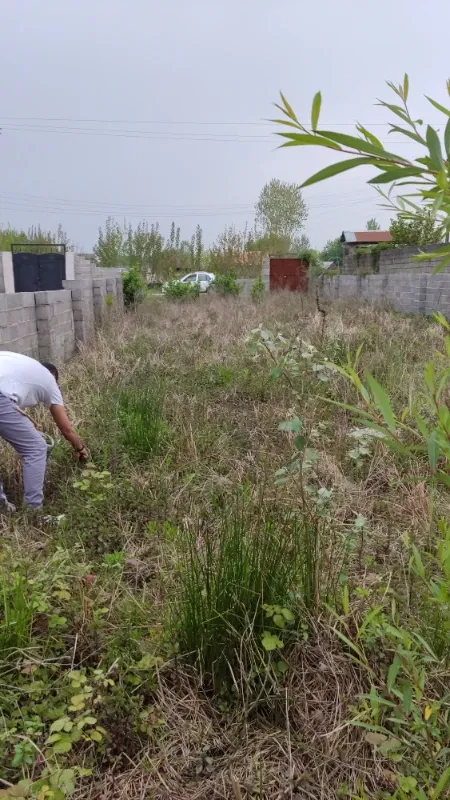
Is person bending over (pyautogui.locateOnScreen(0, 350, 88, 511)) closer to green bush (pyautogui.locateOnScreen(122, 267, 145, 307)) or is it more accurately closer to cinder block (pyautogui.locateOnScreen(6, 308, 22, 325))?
cinder block (pyautogui.locateOnScreen(6, 308, 22, 325))

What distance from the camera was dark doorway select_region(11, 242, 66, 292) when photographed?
36.1 feet

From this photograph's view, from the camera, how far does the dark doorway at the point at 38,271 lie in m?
11.0

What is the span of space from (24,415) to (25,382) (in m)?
0.23

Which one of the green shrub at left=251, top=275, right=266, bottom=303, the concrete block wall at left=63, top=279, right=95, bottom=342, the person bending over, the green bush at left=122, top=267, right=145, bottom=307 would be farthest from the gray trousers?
the green shrub at left=251, top=275, right=266, bottom=303

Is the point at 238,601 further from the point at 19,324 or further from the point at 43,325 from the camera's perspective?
the point at 43,325

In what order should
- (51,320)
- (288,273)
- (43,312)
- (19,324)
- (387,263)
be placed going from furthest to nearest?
(288,273), (387,263), (51,320), (43,312), (19,324)

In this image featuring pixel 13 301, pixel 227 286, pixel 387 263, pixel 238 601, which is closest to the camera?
pixel 238 601

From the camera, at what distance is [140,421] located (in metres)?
4.00

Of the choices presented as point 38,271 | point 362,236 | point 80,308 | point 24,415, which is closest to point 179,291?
point 38,271

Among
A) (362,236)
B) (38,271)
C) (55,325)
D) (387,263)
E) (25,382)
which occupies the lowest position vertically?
(25,382)

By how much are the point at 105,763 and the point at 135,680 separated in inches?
9.9

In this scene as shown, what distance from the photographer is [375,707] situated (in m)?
1.45

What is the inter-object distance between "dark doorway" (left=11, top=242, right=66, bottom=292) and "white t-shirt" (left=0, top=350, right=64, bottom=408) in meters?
7.95

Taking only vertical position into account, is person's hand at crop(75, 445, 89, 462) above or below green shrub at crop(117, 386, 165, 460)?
below
